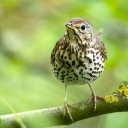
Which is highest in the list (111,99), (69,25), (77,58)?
(69,25)

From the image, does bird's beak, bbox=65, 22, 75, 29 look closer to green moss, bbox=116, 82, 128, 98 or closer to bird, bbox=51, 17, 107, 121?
bird, bbox=51, 17, 107, 121

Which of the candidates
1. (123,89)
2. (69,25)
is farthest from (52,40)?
(123,89)

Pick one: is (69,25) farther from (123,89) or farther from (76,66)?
(123,89)

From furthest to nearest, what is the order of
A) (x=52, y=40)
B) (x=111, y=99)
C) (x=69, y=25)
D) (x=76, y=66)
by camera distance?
(x=52, y=40) → (x=76, y=66) → (x=69, y=25) → (x=111, y=99)

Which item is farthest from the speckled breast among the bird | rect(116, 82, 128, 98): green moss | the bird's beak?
rect(116, 82, 128, 98): green moss

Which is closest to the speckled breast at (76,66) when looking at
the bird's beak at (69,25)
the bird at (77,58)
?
the bird at (77,58)

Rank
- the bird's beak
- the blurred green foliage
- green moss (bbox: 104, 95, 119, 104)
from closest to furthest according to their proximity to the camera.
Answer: the blurred green foliage → green moss (bbox: 104, 95, 119, 104) → the bird's beak

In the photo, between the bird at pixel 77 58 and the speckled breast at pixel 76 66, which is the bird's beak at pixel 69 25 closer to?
the bird at pixel 77 58

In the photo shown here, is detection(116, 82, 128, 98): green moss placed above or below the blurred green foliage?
below

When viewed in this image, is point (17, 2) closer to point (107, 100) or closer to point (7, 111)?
point (107, 100)

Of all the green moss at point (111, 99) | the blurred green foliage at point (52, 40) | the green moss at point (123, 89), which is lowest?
the green moss at point (111, 99)
